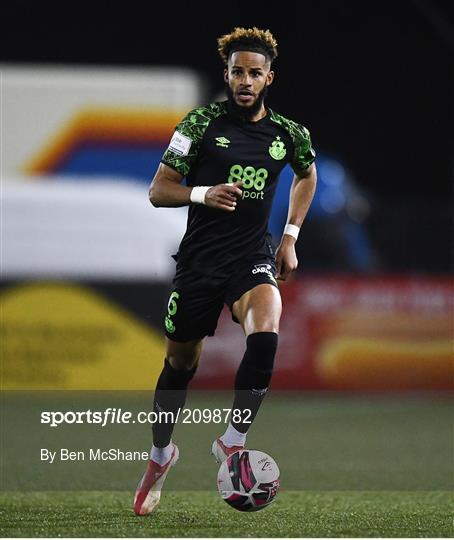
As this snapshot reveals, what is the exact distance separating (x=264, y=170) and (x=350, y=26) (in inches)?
621

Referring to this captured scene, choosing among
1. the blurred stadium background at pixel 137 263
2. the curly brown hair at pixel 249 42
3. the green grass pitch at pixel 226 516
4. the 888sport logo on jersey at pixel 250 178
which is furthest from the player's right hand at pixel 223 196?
the blurred stadium background at pixel 137 263

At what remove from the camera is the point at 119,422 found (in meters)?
10.9

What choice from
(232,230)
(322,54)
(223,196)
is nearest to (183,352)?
(232,230)

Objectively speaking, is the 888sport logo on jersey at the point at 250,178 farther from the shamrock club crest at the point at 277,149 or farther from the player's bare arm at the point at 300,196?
the player's bare arm at the point at 300,196

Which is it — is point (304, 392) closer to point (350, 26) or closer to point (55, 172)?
point (55, 172)

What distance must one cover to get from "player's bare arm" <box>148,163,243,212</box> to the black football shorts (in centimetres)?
37

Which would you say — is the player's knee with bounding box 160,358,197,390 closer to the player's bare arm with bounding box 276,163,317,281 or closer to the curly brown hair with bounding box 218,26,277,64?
the player's bare arm with bounding box 276,163,317,281

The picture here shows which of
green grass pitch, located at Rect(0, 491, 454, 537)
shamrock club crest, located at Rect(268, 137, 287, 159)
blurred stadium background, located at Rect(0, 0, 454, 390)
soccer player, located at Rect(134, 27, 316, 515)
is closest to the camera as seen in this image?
green grass pitch, located at Rect(0, 491, 454, 537)

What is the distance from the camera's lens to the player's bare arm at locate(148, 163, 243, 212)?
600 centimetres

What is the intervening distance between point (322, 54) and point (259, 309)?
16039 mm

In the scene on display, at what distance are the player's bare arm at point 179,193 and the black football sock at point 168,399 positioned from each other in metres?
0.91

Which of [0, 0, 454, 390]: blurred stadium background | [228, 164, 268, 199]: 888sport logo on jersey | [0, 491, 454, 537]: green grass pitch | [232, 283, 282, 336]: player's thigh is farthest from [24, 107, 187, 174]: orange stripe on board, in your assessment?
[232, 283, 282, 336]: player's thigh

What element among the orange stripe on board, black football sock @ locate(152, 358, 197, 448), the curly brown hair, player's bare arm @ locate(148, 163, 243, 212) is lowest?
the orange stripe on board

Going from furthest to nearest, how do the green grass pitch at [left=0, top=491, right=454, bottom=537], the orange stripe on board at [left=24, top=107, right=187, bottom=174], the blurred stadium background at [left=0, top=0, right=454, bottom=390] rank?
the orange stripe on board at [left=24, top=107, right=187, bottom=174]
the blurred stadium background at [left=0, top=0, right=454, bottom=390]
the green grass pitch at [left=0, top=491, right=454, bottom=537]
